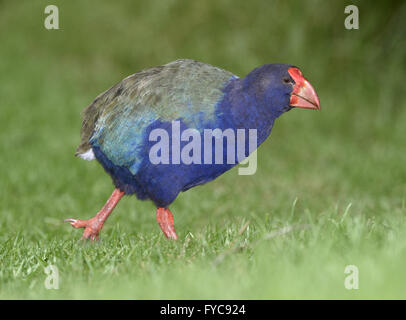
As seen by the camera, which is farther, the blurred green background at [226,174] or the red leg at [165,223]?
the red leg at [165,223]

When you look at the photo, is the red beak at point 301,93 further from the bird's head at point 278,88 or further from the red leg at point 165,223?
the red leg at point 165,223

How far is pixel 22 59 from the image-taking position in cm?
1009

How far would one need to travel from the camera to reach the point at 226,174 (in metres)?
6.88

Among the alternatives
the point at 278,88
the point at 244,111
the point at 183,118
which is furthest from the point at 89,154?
the point at 278,88

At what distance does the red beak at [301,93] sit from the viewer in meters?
3.53

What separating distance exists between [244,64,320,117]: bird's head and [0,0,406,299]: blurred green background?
0.65 m

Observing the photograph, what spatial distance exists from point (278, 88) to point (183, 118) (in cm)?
55

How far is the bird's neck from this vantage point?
3395 mm

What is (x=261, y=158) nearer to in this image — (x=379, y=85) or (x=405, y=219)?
(x=379, y=85)

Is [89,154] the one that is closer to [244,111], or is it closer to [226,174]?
[244,111]

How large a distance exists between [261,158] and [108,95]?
3534 mm

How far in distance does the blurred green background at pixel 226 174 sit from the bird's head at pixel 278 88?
0.65 m

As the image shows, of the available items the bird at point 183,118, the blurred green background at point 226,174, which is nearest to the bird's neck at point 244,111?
the bird at point 183,118
